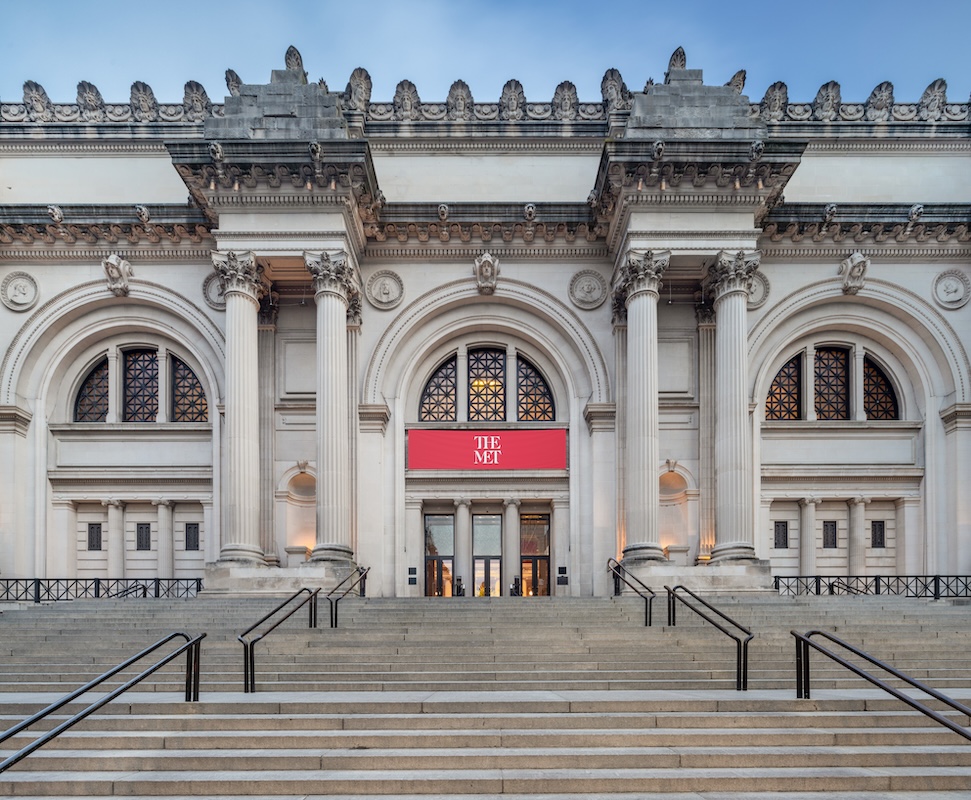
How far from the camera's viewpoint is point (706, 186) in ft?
80.5

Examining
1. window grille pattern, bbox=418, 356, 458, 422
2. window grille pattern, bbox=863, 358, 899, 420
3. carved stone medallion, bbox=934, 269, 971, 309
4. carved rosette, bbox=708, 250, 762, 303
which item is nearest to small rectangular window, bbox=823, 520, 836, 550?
window grille pattern, bbox=863, 358, 899, 420

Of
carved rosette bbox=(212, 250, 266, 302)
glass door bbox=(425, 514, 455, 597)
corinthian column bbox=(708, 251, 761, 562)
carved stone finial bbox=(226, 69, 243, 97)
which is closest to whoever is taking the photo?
corinthian column bbox=(708, 251, 761, 562)

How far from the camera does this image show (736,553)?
23.3 m

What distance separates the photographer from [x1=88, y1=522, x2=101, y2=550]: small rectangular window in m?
27.8

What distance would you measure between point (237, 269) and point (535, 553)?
12331mm

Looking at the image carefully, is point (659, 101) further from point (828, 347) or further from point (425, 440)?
point (425, 440)

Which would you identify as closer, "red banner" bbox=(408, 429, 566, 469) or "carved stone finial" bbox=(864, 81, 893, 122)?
"red banner" bbox=(408, 429, 566, 469)

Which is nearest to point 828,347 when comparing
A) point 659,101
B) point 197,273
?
point 659,101

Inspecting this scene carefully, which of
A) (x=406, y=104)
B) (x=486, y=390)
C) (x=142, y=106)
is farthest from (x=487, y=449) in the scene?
(x=142, y=106)

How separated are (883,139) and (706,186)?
28.3 feet

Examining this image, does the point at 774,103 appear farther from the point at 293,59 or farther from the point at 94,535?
the point at 94,535

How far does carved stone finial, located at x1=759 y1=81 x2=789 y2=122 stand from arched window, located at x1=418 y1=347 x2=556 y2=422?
11.0 meters

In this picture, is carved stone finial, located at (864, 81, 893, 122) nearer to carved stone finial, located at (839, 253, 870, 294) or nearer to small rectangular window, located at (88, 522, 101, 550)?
carved stone finial, located at (839, 253, 870, 294)

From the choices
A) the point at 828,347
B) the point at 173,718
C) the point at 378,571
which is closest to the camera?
the point at 173,718
